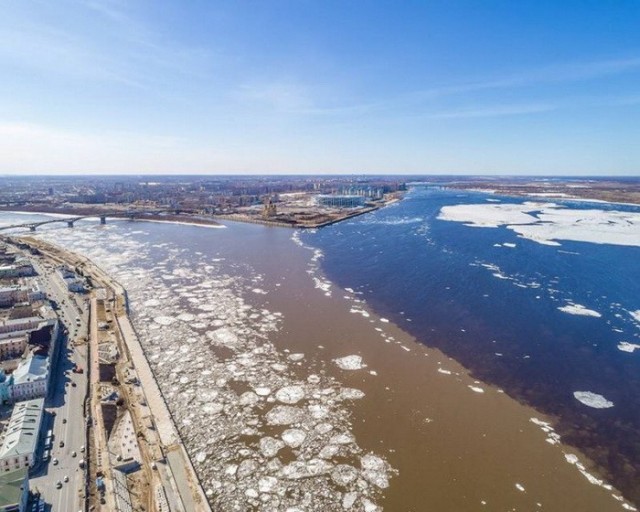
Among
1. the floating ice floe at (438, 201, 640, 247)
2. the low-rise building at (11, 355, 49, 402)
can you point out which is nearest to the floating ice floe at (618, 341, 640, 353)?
the floating ice floe at (438, 201, 640, 247)

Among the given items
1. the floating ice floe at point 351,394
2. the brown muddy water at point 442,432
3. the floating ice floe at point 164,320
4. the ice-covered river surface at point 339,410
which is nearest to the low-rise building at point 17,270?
the ice-covered river surface at point 339,410

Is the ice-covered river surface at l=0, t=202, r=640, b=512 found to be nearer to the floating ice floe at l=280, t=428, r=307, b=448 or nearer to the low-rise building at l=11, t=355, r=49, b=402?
the floating ice floe at l=280, t=428, r=307, b=448

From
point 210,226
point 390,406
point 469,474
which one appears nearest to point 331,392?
point 390,406

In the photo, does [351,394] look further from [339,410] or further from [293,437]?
[293,437]

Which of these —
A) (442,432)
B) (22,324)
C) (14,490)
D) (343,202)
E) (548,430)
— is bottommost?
(548,430)

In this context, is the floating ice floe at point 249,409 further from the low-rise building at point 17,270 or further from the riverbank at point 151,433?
the low-rise building at point 17,270

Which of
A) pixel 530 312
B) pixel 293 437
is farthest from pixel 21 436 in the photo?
pixel 530 312

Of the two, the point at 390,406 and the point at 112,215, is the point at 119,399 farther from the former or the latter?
the point at 112,215
